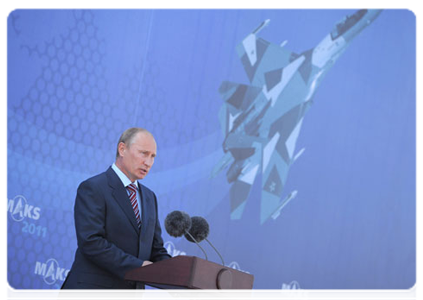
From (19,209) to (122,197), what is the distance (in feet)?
4.56

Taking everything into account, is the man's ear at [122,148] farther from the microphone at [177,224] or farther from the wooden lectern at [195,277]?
the wooden lectern at [195,277]

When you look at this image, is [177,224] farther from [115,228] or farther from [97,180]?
[97,180]

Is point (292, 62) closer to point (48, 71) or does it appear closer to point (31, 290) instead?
point (48, 71)

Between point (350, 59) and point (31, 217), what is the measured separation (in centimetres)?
322

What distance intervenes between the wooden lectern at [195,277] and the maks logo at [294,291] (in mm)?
2842

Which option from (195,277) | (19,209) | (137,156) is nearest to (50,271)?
(19,209)

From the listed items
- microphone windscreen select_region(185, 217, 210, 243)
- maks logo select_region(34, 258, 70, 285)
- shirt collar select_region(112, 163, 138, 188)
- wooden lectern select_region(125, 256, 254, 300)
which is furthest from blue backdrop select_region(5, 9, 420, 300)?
wooden lectern select_region(125, 256, 254, 300)

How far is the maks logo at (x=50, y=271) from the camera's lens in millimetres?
3832

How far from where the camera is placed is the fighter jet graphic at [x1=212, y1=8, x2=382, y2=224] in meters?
4.85

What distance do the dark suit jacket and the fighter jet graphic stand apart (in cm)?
219

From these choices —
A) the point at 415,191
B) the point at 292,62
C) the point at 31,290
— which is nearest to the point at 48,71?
the point at 31,290

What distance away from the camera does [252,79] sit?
4.96m

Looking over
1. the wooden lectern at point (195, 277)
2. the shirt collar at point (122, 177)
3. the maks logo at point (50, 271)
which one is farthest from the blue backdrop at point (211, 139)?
the wooden lectern at point (195, 277)

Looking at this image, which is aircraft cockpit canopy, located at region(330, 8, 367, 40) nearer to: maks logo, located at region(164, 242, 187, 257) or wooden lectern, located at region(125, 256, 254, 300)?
maks logo, located at region(164, 242, 187, 257)
